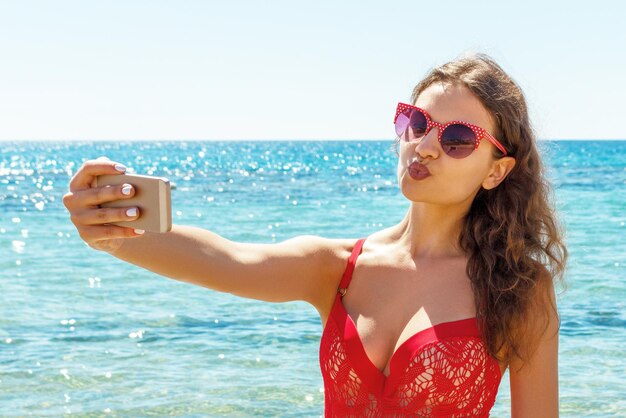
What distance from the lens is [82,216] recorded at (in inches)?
79.6

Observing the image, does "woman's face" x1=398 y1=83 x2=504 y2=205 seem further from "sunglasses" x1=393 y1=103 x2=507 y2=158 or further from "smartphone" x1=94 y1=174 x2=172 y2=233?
"smartphone" x1=94 y1=174 x2=172 y2=233

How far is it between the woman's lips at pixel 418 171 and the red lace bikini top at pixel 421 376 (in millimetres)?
398

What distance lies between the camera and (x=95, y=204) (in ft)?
6.61

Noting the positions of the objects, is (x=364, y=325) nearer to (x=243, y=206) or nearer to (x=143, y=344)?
(x=143, y=344)

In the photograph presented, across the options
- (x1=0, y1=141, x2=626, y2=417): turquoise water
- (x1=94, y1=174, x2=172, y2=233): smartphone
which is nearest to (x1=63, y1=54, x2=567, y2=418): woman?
(x1=0, y1=141, x2=626, y2=417): turquoise water

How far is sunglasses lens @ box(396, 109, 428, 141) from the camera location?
8.56 ft

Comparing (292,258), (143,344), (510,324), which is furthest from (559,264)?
(143,344)

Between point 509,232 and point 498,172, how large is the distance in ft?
0.59

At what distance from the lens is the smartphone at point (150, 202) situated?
6.12 feet

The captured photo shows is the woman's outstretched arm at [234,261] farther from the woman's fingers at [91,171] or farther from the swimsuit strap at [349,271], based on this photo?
the woman's fingers at [91,171]

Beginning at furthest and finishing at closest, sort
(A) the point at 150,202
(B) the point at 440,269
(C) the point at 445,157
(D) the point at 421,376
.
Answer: (B) the point at 440,269
(C) the point at 445,157
(D) the point at 421,376
(A) the point at 150,202

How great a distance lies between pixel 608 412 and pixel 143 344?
13.4 feet

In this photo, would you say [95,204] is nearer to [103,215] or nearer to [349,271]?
[103,215]

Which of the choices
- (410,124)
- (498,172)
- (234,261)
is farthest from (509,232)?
(234,261)
